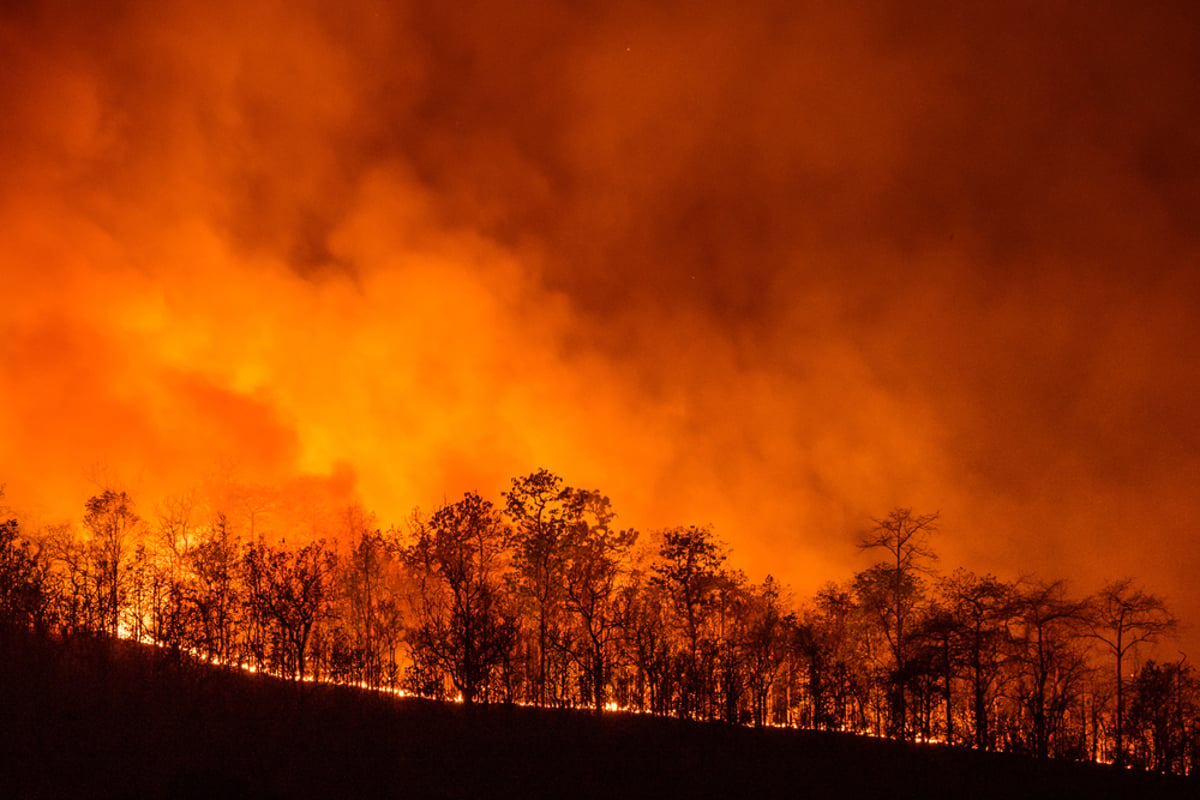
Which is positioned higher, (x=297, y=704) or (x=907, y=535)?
(x=907, y=535)

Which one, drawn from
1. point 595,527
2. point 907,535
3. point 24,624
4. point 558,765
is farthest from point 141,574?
point 907,535

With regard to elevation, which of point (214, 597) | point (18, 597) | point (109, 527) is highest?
point (109, 527)

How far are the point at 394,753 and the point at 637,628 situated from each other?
22372mm

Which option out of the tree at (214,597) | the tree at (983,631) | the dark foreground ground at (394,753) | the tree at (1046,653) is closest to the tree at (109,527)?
the tree at (214,597)

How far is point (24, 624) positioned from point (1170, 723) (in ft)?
154

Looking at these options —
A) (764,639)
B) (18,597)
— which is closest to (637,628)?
(764,639)

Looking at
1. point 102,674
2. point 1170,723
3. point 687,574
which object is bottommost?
point 1170,723

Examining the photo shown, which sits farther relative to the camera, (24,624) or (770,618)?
(770,618)

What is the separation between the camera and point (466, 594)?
1459 inches

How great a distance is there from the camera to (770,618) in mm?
46469

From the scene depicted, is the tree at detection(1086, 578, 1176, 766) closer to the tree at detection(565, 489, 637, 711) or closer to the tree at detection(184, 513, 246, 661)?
the tree at detection(565, 489, 637, 711)

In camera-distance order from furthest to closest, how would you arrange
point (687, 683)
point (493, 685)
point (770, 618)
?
point (770, 618), point (493, 685), point (687, 683)

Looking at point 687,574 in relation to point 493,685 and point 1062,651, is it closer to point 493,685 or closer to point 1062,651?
point 493,685

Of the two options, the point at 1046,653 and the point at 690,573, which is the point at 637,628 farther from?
the point at 1046,653
